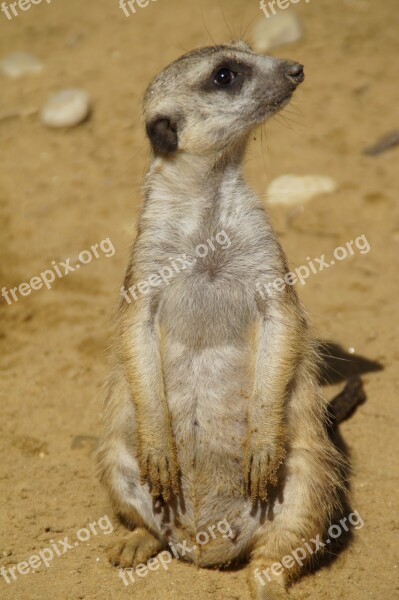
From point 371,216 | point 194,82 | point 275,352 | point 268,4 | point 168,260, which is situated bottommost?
point 371,216

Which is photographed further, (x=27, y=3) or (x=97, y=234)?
(x=27, y=3)

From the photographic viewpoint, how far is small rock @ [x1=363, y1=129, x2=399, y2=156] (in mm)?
6191

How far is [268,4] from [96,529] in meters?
5.55

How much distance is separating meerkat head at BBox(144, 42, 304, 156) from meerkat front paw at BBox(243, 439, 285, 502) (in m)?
1.16

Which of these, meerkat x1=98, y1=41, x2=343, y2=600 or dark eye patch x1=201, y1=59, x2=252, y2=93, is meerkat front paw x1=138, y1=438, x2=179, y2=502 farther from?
dark eye patch x1=201, y1=59, x2=252, y2=93

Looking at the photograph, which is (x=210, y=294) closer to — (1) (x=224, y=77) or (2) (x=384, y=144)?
(1) (x=224, y=77)

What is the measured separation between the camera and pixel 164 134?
130 inches

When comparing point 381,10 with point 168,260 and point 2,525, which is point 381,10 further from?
point 2,525

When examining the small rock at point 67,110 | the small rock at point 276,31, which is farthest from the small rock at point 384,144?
the small rock at point 67,110

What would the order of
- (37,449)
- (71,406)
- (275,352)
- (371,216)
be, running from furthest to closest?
(371,216) < (71,406) < (37,449) < (275,352)

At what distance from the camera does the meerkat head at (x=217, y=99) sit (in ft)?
10.7

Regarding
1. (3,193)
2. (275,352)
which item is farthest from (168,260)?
(3,193)

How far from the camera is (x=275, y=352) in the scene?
10.3ft

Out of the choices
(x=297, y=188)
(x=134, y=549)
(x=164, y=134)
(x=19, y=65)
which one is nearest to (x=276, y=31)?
(x=297, y=188)
